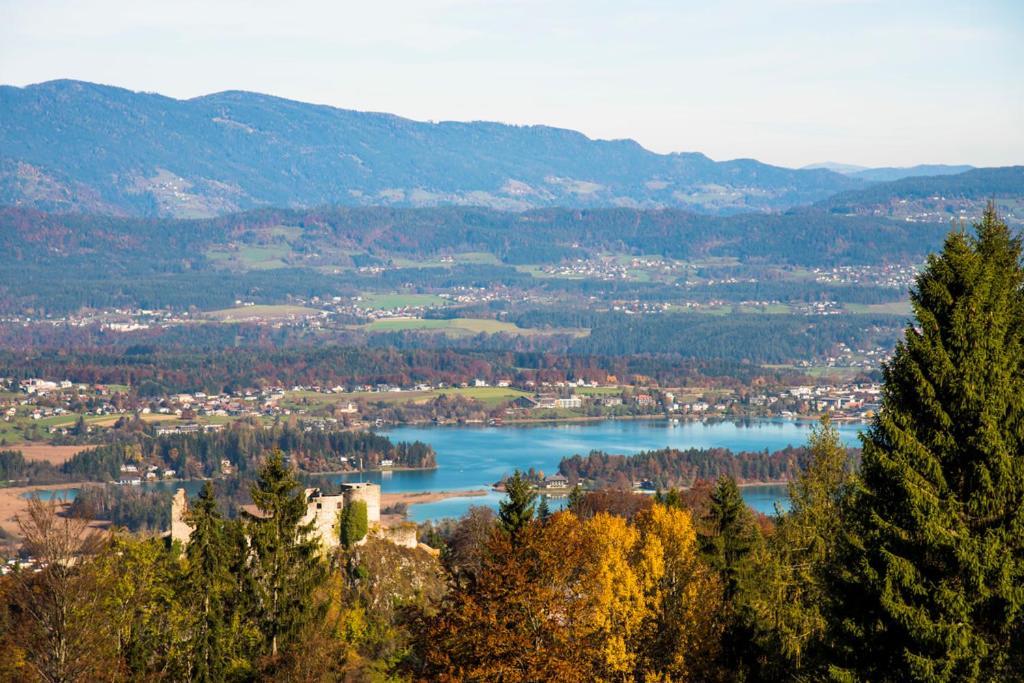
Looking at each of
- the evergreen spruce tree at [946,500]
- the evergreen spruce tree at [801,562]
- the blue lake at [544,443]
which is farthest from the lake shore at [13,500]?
the evergreen spruce tree at [946,500]

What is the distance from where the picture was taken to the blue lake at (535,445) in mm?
80562

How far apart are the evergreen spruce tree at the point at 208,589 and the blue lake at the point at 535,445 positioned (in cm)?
3938

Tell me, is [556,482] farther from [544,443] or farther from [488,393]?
[488,393]

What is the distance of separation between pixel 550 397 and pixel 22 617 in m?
112

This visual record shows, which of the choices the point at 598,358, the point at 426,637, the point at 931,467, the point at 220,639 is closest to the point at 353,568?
the point at 220,639

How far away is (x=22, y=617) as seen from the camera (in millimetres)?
21844

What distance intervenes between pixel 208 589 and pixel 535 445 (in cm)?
8014

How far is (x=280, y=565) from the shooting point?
24062 mm

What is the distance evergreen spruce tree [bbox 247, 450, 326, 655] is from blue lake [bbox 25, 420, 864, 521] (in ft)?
135

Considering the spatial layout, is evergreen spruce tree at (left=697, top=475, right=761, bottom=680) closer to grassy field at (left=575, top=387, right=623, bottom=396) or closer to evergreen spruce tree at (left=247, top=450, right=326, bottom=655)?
evergreen spruce tree at (left=247, top=450, right=326, bottom=655)

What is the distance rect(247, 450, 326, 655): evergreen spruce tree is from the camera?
24.0m

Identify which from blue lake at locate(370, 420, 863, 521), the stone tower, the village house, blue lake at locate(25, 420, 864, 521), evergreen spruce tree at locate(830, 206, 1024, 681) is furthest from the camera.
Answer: blue lake at locate(370, 420, 863, 521)

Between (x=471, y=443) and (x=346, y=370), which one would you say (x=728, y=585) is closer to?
→ (x=471, y=443)

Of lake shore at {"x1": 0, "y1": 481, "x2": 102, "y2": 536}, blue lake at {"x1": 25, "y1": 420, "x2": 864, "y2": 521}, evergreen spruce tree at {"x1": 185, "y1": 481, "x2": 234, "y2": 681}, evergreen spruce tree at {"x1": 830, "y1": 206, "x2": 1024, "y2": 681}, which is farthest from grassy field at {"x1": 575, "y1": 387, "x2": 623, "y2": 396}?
evergreen spruce tree at {"x1": 830, "y1": 206, "x2": 1024, "y2": 681}
